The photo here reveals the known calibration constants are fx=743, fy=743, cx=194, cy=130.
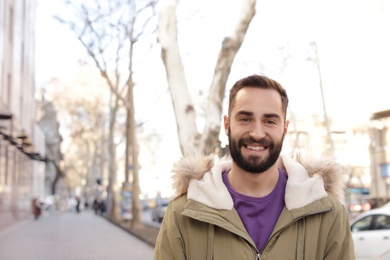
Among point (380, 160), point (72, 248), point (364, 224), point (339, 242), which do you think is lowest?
point (72, 248)

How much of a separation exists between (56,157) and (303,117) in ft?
115

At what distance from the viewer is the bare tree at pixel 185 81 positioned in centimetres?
1223

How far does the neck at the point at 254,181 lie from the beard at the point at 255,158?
36mm

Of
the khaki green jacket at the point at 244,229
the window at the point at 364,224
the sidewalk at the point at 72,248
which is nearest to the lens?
the khaki green jacket at the point at 244,229

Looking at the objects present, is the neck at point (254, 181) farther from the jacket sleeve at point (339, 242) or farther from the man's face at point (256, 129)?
the jacket sleeve at point (339, 242)

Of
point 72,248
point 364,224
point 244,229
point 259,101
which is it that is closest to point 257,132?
point 259,101

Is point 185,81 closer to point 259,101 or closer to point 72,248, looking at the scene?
point 259,101

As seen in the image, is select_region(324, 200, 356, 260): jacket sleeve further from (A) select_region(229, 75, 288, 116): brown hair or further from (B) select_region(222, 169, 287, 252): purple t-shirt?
(A) select_region(229, 75, 288, 116): brown hair

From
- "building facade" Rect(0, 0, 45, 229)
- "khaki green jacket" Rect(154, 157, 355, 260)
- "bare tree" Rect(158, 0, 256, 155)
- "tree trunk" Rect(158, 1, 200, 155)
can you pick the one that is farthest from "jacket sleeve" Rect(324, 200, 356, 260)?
"building facade" Rect(0, 0, 45, 229)

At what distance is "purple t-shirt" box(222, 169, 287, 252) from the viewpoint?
8.95ft

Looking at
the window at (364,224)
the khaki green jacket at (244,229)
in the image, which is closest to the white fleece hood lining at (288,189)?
the khaki green jacket at (244,229)

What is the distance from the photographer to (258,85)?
2812mm

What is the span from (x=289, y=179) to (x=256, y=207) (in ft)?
0.65

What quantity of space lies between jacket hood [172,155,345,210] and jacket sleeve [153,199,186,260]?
11cm
